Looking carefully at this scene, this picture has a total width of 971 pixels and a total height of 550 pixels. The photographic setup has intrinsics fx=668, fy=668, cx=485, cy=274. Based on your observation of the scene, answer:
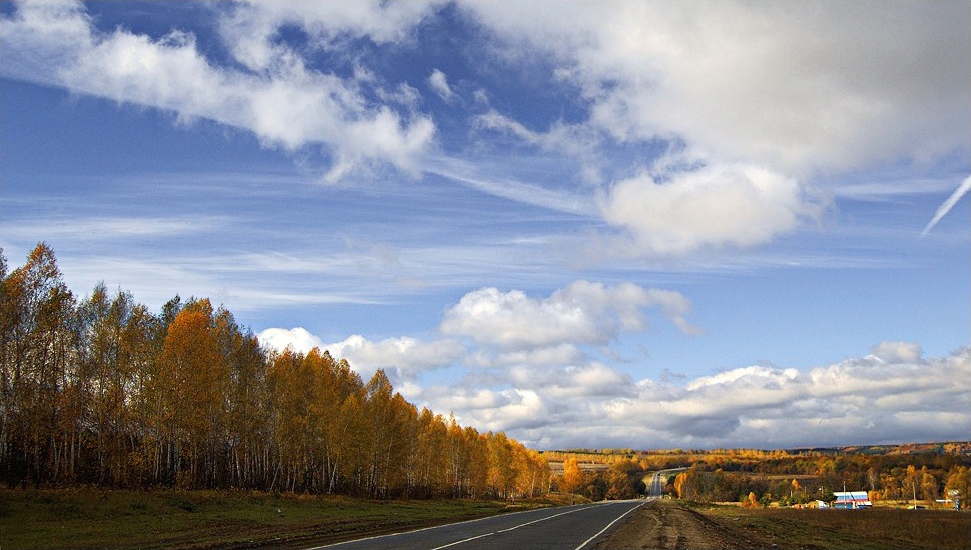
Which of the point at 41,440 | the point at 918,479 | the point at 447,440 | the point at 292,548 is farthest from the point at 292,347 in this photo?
the point at 918,479

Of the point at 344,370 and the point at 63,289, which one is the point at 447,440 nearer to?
the point at 344,370

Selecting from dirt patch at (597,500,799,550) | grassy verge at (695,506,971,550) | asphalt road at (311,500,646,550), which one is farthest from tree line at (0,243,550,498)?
grassy verge at (695,506,971,550)

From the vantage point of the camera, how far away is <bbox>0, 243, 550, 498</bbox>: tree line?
128 feet

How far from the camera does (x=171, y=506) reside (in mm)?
37188

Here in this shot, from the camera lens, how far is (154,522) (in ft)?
104

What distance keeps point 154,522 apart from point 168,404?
16.7m

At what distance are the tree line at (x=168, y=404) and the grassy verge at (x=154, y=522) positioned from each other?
18.0 feet

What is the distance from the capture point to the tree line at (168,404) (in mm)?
38875

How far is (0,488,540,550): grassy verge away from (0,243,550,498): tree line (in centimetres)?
549

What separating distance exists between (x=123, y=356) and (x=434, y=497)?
2211 inches

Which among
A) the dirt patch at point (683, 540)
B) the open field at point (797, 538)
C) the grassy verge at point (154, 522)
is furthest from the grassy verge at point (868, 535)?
the grassy verge at point (154, 522)

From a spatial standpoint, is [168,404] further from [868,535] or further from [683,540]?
[868,535]

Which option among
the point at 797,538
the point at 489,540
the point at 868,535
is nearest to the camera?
the point at 489,540

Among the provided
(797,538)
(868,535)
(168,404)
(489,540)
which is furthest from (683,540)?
(168,404)
